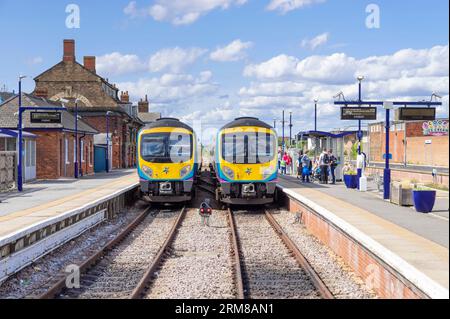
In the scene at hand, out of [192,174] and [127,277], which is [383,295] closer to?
[127,277]

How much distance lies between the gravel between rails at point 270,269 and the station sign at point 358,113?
654 centimetres

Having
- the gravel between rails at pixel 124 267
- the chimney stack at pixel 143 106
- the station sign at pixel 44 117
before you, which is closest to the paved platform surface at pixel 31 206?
the gravel between rails at pixel 124 267

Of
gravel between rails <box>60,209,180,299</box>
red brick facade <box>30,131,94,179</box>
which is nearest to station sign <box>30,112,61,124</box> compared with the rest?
red brick facade <box>30,131,94,179</box>

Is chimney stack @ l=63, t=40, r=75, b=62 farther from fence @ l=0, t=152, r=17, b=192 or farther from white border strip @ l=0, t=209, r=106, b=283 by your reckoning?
white border strip @ l=0, t=209, r=106, b=283

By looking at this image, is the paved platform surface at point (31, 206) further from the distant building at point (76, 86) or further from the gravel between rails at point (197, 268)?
the distant building at point (76, 86)

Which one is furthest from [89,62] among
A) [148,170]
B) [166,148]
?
[148,170]

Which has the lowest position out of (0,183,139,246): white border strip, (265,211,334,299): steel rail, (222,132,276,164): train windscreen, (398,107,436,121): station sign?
(265,211,334,299): steel rail

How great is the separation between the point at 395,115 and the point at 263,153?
439 cm

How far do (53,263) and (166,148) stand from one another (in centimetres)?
981

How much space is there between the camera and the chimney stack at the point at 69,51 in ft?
192

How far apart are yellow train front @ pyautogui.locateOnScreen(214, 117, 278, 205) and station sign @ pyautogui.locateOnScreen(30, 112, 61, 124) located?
30.6ft

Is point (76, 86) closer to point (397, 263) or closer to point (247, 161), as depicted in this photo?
point (247, 161)

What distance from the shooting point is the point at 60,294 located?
9.59m

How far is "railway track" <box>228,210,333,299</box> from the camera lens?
9688 mm
